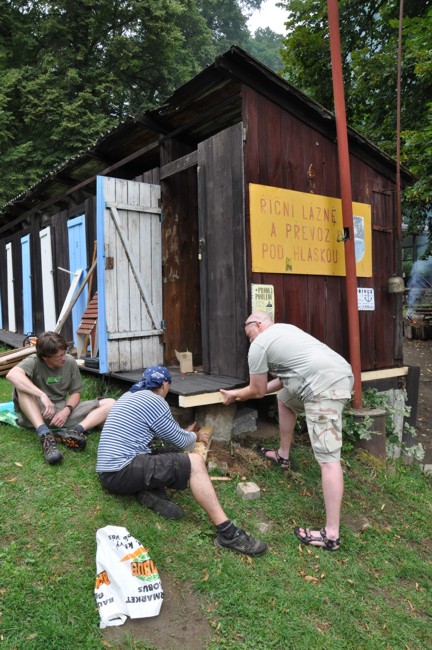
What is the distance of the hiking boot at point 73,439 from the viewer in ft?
13.5

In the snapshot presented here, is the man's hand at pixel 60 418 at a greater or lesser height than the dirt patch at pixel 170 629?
greater

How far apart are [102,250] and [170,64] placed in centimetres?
1664

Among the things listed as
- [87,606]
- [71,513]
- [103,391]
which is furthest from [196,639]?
[103,391]

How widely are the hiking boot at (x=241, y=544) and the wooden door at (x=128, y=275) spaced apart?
2862mm

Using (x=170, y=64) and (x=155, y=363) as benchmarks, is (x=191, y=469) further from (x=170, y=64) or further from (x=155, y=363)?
(x=170, y=64)

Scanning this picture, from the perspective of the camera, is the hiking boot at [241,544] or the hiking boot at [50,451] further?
the hiking boot at [50,451]

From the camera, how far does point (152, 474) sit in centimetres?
324

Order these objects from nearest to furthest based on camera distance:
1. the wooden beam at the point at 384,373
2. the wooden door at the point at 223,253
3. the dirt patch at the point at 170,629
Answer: the dirt patch at the point at 170,629 < the wooden door at the point at 223,253 < the wooden beam at the point at 384,373

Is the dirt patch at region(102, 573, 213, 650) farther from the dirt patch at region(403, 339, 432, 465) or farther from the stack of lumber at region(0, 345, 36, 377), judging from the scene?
the dirt patch at region(403, 339, 432, 465)

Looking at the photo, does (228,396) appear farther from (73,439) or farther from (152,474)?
(73,439)

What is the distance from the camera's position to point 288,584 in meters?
2.98

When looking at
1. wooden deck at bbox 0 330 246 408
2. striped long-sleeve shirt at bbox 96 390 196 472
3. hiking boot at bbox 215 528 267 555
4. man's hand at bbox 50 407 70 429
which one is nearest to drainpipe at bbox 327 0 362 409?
wooden deck at bbox 0 330 246 408

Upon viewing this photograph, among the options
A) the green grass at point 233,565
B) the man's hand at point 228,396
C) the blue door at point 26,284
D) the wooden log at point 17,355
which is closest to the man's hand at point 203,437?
the man's hand at point 228,396

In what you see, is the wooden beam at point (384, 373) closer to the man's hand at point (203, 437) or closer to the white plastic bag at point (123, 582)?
the man's hand at point (203, 437)
